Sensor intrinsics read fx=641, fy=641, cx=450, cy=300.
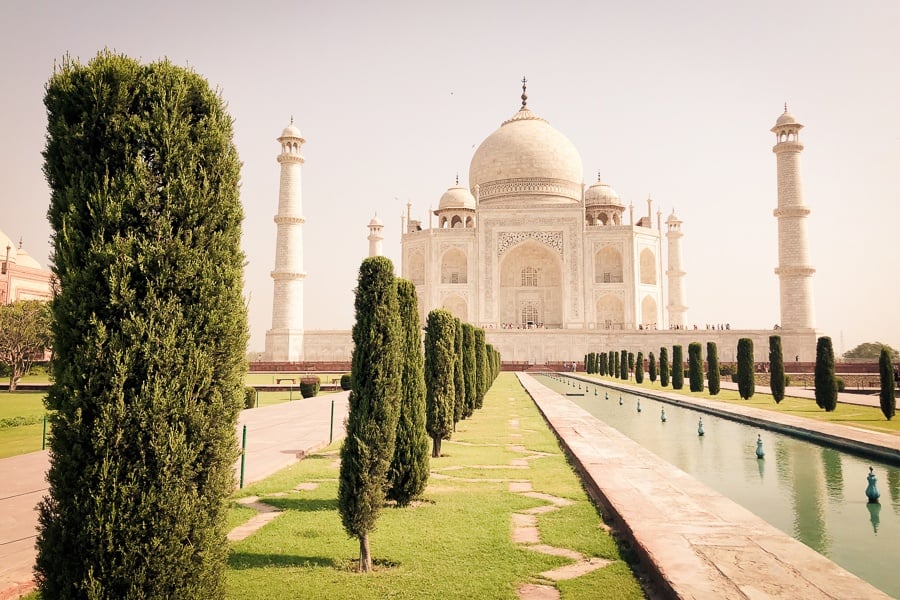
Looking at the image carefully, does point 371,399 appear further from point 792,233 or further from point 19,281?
point 19,281

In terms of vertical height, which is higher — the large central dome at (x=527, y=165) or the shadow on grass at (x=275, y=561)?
the large central dome at (x=527, y=165)

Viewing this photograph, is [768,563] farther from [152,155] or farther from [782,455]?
[782,455]

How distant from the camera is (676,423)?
10.8 meters

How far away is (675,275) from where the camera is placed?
38188 mm

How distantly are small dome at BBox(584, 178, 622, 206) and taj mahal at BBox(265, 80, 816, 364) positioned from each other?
8 centimetres

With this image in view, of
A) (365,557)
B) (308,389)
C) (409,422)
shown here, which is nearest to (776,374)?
(308,389)

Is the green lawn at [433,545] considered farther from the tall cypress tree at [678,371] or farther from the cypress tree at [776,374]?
the tall cypress tree at [678,371]

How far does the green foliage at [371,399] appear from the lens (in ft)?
11.2

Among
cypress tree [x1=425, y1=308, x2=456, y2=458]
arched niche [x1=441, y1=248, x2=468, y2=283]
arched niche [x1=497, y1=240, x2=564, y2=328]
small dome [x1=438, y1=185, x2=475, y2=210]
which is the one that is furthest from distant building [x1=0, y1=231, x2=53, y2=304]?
cypress tree [x1=425, y1=308, x2=456, y2=458]

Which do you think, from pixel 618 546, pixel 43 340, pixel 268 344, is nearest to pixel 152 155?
pixel 618 546

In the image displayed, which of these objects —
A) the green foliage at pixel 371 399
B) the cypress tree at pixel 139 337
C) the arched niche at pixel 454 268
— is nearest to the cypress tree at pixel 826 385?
the green foliage at pixel 371 399

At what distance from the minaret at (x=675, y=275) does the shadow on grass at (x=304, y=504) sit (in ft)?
118

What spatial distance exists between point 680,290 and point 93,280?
3866 centimetres

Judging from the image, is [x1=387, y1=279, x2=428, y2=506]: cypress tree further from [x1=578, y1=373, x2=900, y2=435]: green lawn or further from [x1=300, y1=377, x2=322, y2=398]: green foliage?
[x1=300, y1=377, x2=322, y2=398]: green foliage
